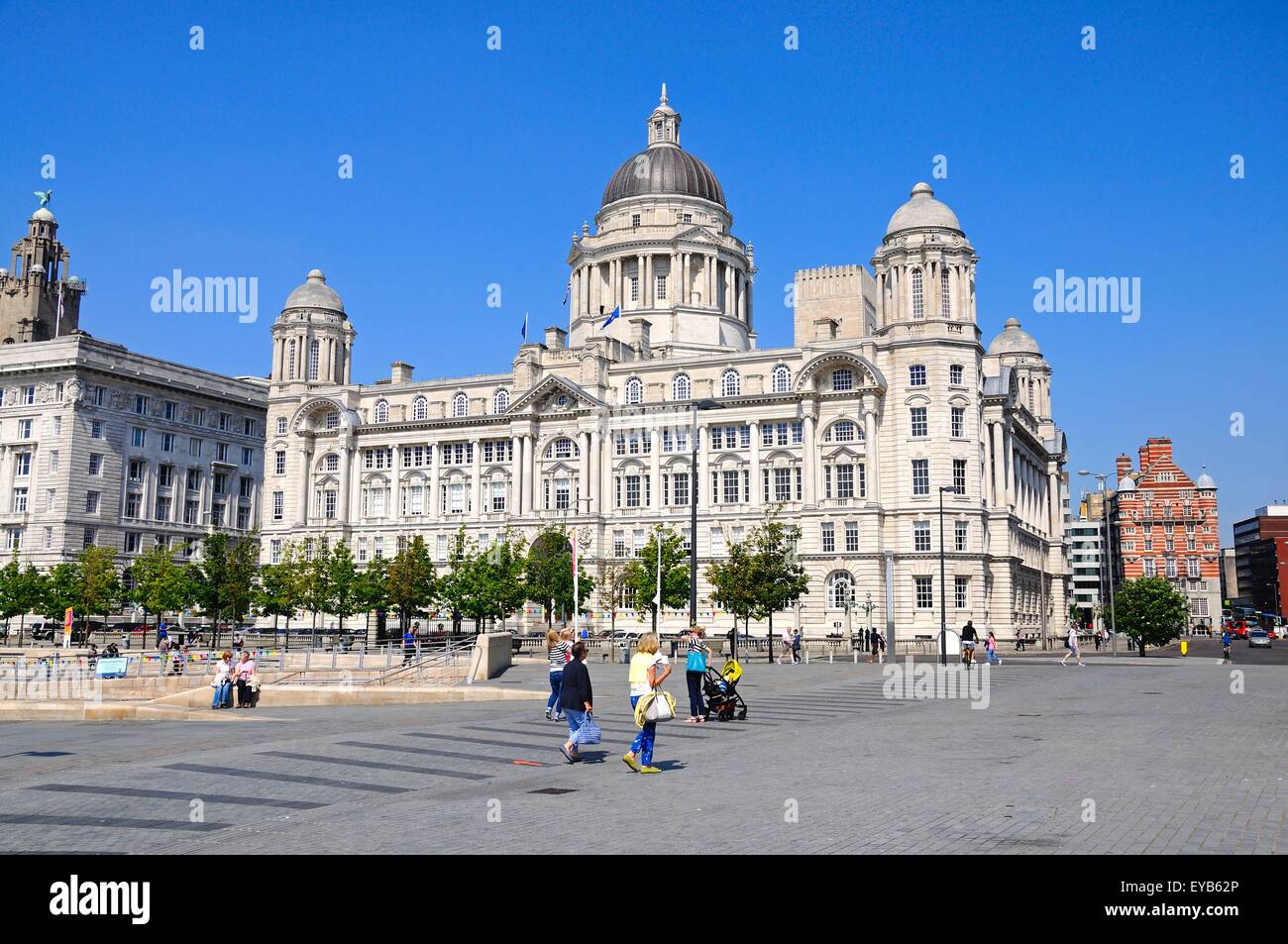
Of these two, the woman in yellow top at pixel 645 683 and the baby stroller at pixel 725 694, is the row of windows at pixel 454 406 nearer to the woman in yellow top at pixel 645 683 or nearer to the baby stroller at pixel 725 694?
the baby stroller at pixel 725 694

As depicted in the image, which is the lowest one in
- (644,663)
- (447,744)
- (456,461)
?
(447,744)

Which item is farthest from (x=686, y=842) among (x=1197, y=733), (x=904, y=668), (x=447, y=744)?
(x=904, y=668)

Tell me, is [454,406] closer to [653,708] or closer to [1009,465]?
[1009,465]

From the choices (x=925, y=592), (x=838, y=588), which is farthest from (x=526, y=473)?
(x=925, y=592)

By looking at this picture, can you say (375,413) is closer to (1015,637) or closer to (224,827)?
(1015,637)

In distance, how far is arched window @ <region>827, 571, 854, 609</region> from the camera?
78.9 metres

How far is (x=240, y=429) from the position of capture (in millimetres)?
110750

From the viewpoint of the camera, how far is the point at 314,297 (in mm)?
100938

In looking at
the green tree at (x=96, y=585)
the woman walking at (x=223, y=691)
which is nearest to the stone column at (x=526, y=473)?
the green tree at (x=96, y=585)

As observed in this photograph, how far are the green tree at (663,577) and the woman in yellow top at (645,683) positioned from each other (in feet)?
170

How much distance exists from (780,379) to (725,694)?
61.1m

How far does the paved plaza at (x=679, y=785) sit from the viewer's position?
11.0 metres

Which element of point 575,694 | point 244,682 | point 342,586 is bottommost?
point 244,682
